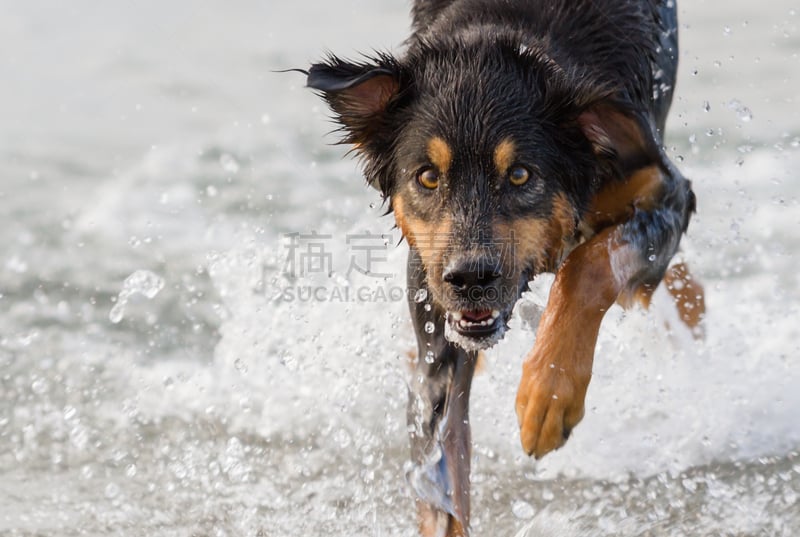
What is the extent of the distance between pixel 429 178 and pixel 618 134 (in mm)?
724

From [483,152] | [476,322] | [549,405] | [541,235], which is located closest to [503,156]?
[483,152]

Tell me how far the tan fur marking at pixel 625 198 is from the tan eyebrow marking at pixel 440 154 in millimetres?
655

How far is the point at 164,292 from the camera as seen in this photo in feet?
22.0

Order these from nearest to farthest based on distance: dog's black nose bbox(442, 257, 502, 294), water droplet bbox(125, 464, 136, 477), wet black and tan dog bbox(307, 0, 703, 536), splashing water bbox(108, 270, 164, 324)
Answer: dog's black nose bbox(442, 257, 502, 294), wet black and tan dog bbox(307, 0, 703, 536), water droplet bbox(125, 464, 136, 477), splashing water bbox(108, 270, 164, 324)

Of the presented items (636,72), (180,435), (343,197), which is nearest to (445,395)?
(636,72)

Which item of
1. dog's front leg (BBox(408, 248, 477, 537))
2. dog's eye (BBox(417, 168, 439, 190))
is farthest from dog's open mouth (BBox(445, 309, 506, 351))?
dog's eye (BBox(417, 168, 439, 190))

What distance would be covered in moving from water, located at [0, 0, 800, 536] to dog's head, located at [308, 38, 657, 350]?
46.5 inches

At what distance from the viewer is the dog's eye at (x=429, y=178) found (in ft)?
11.6

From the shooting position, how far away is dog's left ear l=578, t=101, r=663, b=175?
11.8 ft

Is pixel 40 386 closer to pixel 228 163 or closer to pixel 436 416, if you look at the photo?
pixel 436 416

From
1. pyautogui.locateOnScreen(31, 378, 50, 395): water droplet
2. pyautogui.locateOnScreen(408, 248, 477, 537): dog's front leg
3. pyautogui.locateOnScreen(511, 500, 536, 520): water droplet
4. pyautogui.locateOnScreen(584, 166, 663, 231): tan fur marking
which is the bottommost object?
pyautogui.locateOnScreen(31, 378, 50, 395): water droplet

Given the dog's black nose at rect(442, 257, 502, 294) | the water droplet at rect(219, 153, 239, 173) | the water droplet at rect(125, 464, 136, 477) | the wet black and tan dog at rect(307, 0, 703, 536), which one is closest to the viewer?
the dog's black nose at rect(442, 257, 502, 294)

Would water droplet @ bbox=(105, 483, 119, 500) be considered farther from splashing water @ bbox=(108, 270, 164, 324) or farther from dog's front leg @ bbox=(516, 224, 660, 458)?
dog's front leg @ bbox=(516, 224, 660, 458)

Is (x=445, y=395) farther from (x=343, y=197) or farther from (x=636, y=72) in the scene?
(x=343, y=197)
